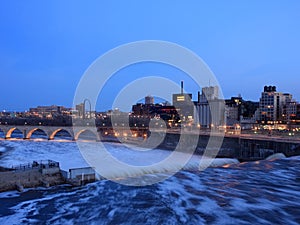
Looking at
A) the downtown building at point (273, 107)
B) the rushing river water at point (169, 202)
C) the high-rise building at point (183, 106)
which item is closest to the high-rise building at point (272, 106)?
the downtown building at point (273, 107)

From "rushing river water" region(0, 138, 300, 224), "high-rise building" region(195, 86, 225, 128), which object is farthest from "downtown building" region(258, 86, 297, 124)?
"rushing river water" region(0, 138, 300, 224)

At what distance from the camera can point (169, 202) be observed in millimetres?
19656

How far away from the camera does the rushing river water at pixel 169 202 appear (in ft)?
53.9

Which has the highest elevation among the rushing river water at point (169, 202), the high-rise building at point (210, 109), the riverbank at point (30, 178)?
the high-rise building at point (210, 109)

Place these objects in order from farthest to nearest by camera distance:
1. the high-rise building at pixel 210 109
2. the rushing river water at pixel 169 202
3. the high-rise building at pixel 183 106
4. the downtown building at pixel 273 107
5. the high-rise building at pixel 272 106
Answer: the high-rise building at pixel 183 106, the high-rise building at pixel 272 106, the downtown building at pixel 273 107, the high-rise building at pixel 210 109, the rushing river water at pixel 169 202

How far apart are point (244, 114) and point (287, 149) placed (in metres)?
99.2

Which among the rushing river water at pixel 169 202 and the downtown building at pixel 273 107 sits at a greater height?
the downtown building at pixel 273 107

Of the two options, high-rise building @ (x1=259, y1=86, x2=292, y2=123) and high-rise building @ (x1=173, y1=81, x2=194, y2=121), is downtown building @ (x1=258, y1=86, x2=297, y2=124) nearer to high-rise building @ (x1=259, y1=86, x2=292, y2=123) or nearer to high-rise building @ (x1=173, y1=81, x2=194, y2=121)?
high-rise building @ (x1=259, y1=86, x2=292, y2=123)

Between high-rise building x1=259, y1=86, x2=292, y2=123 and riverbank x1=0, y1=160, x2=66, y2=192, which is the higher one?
high-rise building x1=259, y1=86, x2=292, y2=123

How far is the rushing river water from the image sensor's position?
1642 cm

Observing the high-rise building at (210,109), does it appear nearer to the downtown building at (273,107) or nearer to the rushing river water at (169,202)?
the downtown building at (273,107)

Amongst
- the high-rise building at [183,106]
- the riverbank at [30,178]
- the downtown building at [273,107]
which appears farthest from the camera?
the high-rise building at [183,106]

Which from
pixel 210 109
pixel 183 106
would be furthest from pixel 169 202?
pixel 183 106

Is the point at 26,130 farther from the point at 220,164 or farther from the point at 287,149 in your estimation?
the point at 287,149
